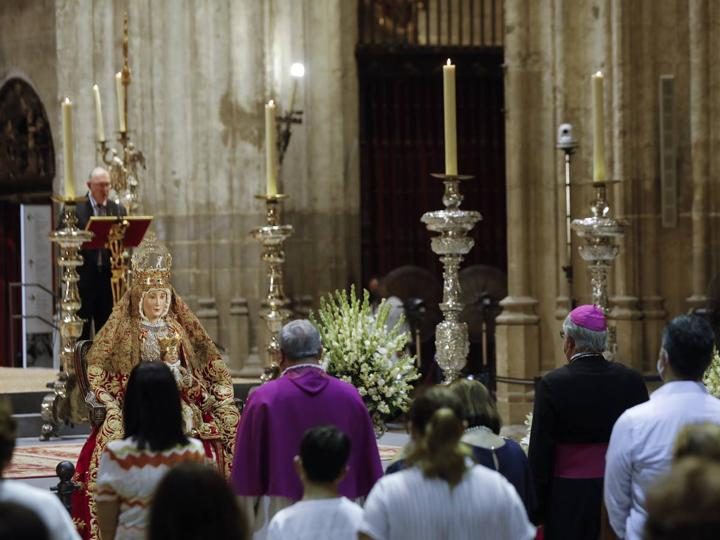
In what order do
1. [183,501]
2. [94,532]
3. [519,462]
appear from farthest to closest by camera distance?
[94,532], [519,462], [183,501]

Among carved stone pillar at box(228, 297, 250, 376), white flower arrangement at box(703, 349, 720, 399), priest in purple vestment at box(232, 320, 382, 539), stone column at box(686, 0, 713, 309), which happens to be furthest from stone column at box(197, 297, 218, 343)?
priest in purple vestment at box(232, 320, 382, 539)

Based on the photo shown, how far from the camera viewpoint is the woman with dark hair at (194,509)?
12.6 feet

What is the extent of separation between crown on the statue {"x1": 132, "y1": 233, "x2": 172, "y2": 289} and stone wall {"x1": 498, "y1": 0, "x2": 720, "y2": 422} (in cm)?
504

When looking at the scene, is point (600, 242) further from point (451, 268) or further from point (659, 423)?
point (659, 423)

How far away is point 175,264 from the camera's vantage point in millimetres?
18156

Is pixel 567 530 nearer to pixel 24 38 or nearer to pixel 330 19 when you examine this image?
pixel 330 19

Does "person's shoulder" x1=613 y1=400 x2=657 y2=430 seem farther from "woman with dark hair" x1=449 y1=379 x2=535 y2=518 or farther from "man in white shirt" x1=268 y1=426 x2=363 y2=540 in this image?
"man in white shirt" x1=268 y1=426 x2=363 y2=540

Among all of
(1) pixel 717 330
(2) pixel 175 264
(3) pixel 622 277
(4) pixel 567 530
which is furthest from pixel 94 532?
(2) pixel 175 264

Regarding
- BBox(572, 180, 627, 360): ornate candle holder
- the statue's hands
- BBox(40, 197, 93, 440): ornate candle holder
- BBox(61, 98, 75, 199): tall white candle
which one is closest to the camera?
BBox(572, 180, 627, 360): ornate candle holder

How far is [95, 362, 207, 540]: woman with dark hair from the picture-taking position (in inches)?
217

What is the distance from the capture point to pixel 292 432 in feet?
20.6

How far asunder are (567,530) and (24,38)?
17270 millimetres

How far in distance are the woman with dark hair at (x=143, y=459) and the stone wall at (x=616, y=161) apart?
765cm

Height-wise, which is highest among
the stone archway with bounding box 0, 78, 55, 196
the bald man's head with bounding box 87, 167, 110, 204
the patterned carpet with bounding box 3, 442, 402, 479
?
the stone archway with bounding box 0, 78, 55, 196
